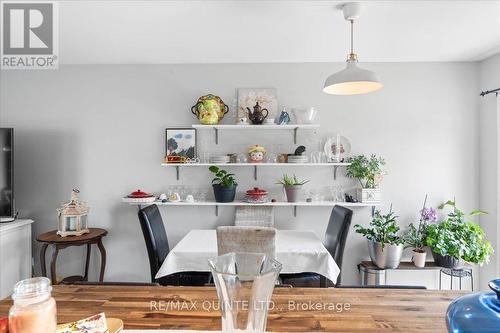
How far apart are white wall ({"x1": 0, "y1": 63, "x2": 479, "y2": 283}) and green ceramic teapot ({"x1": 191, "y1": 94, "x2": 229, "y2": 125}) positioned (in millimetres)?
200

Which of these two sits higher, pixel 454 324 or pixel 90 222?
pixel 454 324

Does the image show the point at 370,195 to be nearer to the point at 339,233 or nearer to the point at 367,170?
the point at 367,170

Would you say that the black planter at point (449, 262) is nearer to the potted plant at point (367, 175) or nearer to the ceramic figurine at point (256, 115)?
the potted plant at point (367, 175)

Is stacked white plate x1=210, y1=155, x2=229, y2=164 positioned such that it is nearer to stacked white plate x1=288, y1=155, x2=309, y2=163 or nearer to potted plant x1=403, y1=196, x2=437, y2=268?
stacked white plate x1=288, y1=155, x2=309, y2=163

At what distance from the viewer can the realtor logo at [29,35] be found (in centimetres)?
201

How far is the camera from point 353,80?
5.97ft

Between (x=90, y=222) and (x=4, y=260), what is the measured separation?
75 cm

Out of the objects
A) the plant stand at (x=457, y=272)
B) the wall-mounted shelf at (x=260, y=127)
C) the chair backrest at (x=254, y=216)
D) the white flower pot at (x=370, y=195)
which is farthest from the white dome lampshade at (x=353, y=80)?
the plant stand at (x=457, y=272)

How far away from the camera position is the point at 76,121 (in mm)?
3094

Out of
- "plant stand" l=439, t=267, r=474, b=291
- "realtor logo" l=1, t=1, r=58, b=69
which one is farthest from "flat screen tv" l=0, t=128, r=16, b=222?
"plant stand" l=439, t=267, r=474, b=291

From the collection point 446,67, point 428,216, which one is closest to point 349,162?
point 428,216

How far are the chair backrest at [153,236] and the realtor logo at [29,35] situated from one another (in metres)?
1.57

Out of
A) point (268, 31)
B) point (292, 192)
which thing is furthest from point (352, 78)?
point (292, 192)

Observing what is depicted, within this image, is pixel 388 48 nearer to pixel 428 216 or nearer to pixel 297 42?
pixel 297 42
